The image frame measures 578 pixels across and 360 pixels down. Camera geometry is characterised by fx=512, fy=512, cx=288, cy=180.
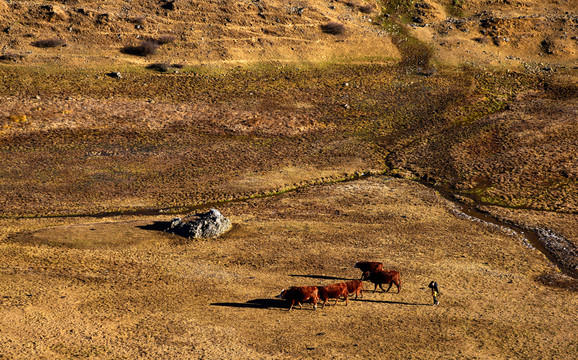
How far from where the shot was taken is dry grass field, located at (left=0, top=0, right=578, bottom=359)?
2197 cm

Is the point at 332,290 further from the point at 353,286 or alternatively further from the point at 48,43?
the point at 48,43

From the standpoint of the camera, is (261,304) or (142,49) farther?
(142,49)

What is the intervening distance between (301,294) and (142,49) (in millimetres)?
47623

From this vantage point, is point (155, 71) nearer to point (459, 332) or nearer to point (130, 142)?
point (130, 142)

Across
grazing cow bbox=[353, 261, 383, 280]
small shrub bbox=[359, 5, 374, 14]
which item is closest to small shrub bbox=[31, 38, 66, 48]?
small shrub bbox=[359, 5, 374, 14]

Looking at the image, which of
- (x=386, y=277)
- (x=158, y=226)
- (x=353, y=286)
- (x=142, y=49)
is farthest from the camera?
(x=142, y=49)

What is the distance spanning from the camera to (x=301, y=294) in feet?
75.4

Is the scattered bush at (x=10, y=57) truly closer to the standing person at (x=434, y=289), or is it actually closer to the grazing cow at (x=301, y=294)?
the grazing cow at (x=301, y=294)

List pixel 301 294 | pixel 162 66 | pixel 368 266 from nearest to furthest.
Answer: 1. pixel 301 294
2. pixel 368 266
3. pixel 162 66

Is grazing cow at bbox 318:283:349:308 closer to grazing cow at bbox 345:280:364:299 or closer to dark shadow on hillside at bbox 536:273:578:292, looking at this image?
grazing cow at bbox 345:280:364:299

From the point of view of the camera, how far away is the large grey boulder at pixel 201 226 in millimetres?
31312

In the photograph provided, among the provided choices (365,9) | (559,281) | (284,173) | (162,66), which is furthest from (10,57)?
(559,281)

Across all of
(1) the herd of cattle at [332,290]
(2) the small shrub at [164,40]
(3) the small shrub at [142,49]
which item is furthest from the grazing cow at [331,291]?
(2) the small shrub at [164,40]

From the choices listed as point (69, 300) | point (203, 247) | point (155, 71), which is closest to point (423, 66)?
point (155, 71)
